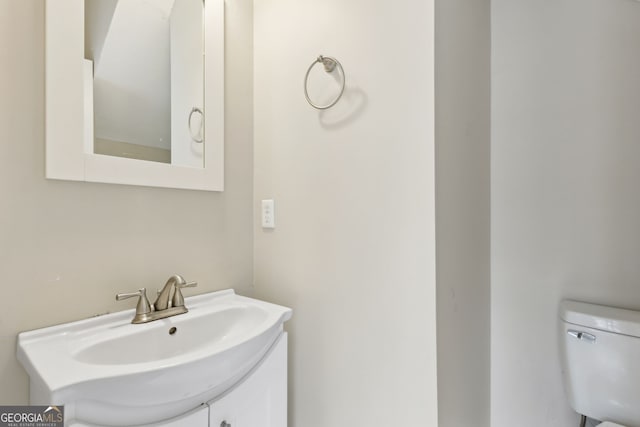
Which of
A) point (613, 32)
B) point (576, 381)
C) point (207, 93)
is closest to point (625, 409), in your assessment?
point (576, 381)

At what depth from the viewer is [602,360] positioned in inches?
38.3

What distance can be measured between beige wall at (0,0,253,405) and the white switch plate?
204mm

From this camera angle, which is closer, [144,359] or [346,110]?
[144,359]

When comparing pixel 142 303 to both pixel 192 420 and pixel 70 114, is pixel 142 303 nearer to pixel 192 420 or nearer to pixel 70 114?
pixel 192 420

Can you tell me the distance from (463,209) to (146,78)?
122 cm

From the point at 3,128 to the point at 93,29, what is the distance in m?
0.41

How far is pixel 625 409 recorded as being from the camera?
95 centimetres

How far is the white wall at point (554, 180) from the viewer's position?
3.42 ft

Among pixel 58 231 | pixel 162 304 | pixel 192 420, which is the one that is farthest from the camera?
pixel 162 304

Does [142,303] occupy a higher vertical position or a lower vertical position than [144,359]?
higher

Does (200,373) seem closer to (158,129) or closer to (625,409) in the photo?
(158,129)

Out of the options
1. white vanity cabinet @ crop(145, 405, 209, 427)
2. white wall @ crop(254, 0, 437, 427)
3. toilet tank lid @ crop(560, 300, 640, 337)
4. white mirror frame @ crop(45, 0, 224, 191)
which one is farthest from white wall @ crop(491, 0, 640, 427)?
white mirror frame @ crop(45, 0, 224, 191)

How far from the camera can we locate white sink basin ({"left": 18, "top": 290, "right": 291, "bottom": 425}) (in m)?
0.62

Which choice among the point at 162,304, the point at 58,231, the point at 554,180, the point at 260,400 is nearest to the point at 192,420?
the point at 260,400
